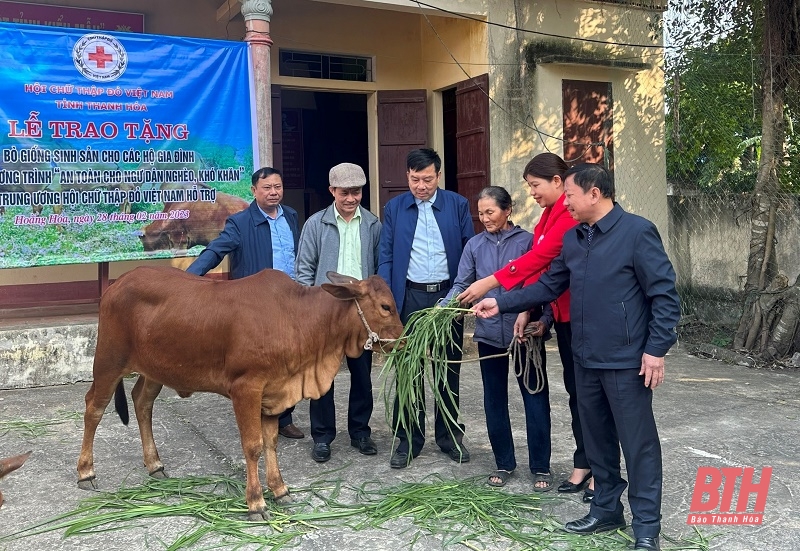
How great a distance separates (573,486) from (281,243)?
2.62 m

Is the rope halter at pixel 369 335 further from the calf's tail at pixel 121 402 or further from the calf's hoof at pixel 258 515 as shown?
the calf's tail at pixel 121 402

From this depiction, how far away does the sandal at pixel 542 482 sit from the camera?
4.34 metres

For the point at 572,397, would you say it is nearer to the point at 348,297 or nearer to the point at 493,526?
the point at 493,526

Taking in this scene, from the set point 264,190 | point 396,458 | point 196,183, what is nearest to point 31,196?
point 196,183

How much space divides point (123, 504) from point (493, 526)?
2.00 metres

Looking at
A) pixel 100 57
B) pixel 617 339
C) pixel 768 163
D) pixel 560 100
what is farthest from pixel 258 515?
pixel 560 100

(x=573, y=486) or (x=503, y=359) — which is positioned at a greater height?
(x=503, y=359)

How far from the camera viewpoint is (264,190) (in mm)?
5355

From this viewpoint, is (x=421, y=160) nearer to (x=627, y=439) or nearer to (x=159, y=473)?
(x=627, y=439)

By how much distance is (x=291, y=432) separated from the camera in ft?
18.2

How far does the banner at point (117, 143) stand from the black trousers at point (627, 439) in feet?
16.2

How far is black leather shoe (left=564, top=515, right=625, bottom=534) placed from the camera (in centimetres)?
373

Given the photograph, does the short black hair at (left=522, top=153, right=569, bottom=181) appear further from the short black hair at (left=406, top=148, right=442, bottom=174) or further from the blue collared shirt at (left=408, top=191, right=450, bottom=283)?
the blue collared shirt at (left=408, top=191, right=450, bottom=283)

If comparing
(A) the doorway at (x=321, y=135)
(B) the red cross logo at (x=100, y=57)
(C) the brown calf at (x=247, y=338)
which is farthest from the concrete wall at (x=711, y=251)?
→ (B) the red cross logo at (x=100, y=57)
